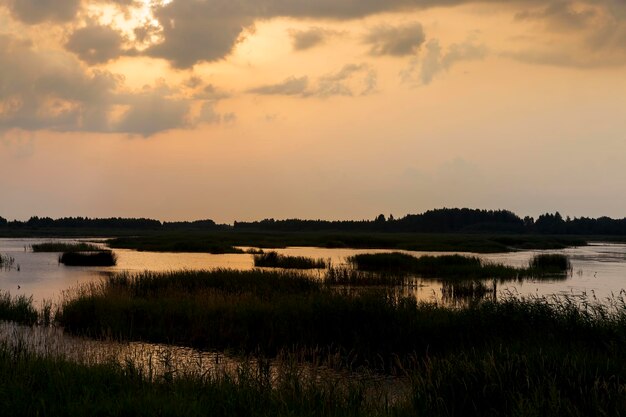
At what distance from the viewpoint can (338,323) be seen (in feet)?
56.1

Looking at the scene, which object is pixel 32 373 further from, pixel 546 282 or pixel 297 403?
pixel 546 282

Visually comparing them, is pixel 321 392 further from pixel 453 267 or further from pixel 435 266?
pixel 435 266

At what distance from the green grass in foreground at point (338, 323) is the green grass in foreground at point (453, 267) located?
20941 millimetres

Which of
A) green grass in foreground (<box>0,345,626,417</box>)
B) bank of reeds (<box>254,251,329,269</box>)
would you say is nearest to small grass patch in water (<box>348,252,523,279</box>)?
bank of reeds (<box>254,251,329,269</box>)

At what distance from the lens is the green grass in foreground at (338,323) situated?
15.4 metres

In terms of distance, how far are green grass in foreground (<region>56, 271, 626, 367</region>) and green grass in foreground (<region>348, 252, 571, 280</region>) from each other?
68.7ft

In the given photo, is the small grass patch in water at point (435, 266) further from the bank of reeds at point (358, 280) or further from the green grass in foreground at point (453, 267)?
the bank of reeds at point (358, 280)

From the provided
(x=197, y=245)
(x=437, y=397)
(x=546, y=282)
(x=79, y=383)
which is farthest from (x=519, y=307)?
(x=197, y=245)

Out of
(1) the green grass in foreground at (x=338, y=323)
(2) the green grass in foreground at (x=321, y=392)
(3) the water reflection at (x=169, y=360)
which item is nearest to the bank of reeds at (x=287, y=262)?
(1) the green grass in foreground at (x=338, y=323)

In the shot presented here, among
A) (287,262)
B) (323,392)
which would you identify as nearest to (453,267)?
(287,262)

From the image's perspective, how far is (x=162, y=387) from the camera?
34.3ft

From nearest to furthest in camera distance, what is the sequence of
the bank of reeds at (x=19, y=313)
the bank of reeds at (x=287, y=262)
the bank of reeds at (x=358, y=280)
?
the bank of reeds at (x=19, y=313) < the bank of reeds at (x=358, y=280) < the bank of reeds at (x=287, y=262)

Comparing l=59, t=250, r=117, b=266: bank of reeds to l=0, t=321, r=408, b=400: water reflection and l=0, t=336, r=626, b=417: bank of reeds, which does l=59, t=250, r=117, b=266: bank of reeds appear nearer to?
l=0, t=321, r=408, b=400: water reflection

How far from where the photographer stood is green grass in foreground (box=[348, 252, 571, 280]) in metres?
39.3
